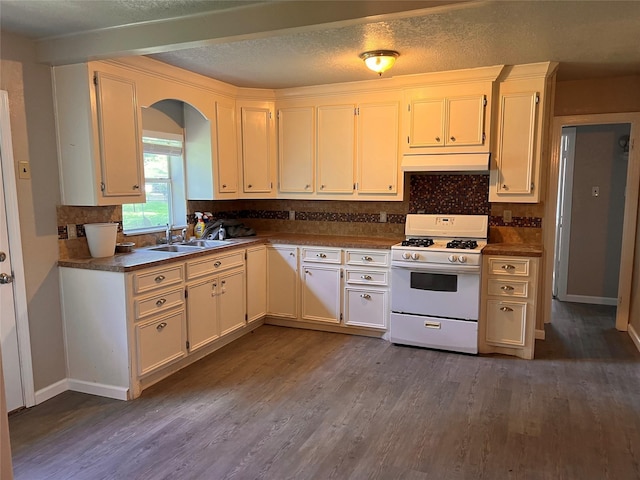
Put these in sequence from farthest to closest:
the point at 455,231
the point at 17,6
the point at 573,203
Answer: the point at 573,203 → the point at 455,231 → the point at 17,6

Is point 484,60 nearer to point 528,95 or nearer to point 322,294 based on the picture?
point 528,95

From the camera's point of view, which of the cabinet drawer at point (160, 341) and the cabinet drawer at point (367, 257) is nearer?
the cabinet drawer at point (160, 341)

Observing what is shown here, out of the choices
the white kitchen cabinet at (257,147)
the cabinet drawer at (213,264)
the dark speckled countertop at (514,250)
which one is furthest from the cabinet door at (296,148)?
the dark speckled countertop at (514,250)

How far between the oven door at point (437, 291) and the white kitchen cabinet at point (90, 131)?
2.36 meters

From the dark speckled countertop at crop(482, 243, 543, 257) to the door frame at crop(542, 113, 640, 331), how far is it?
0.52m

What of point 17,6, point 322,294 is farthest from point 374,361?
point 17,6

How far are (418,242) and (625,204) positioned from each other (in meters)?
2.09

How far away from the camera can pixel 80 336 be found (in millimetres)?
3182

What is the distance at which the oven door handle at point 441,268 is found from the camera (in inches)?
145

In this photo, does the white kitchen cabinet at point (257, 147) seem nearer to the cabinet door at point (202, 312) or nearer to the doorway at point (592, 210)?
the cabinet door at point (202, 312)

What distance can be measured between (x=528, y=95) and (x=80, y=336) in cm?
392

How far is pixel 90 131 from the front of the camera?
3.09 metres

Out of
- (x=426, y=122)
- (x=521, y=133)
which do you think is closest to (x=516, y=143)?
(x=521, y=133)

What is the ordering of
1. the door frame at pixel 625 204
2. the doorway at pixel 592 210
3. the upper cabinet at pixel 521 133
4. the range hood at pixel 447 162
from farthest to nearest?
the doorway at pixel 592 210 < the door frame at pixel 625 204 < the range hood at pixel 447 162 < the upper cabinet at pixel 521 133
